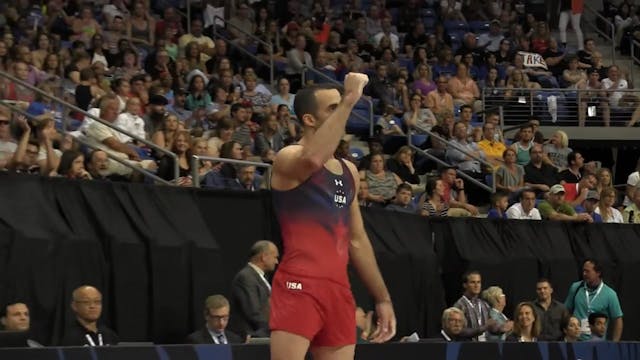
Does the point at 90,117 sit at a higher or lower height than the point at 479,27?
lower

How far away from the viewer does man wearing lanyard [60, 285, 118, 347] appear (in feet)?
35.7

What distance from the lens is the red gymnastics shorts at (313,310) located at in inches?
251

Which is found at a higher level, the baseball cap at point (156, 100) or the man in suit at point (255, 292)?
the baseball cap at point (156, 100)

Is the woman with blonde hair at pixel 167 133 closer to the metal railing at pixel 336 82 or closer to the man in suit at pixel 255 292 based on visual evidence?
the man in suit at pixel 255 292

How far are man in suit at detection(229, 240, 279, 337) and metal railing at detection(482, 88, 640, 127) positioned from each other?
10601mm

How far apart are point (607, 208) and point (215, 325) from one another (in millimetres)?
8243

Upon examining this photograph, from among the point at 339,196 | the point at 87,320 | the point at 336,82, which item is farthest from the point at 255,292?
the point at 336,82

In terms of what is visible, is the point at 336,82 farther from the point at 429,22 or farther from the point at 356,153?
the point at 429,22

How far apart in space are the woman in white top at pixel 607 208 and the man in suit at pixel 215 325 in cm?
800

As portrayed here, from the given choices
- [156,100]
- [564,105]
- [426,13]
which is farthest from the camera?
[426,13]

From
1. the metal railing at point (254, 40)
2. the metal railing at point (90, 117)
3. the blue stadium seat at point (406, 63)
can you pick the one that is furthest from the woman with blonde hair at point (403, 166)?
the blue stadium seat at point (406, 63)

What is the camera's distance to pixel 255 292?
1207 cm

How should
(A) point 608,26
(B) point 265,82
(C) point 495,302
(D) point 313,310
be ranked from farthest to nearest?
(A) point 608,26, (B) point 265,82, (C) point 495,302, (D) point 313,310

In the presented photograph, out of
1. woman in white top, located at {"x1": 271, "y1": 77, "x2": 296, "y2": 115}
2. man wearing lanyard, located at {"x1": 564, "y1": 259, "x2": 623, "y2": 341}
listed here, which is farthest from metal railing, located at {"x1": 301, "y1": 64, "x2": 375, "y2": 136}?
man wearing lanyard, located at {"x1": 564, "y1": 259, "x2": 623, "y2": 341}
